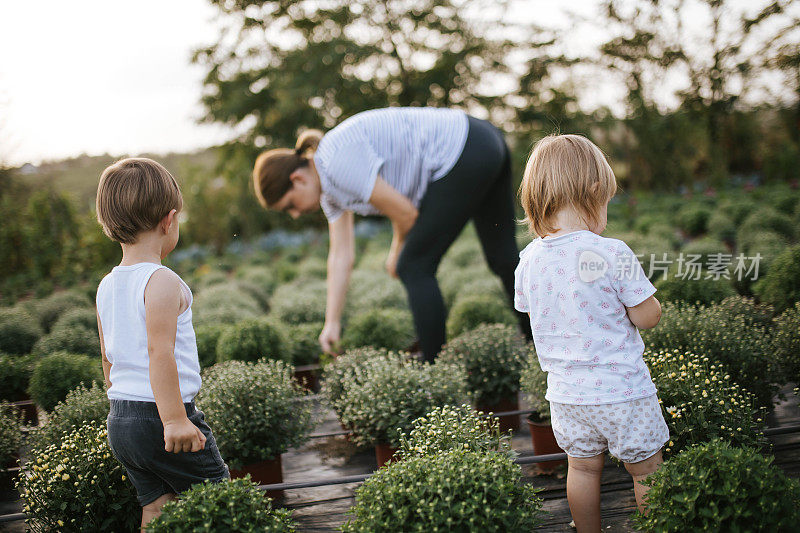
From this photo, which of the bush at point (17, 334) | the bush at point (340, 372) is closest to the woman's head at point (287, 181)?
the bush at point (340, 372)

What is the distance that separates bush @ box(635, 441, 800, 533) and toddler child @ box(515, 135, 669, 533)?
0.16m

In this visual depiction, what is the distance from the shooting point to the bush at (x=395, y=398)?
81.0 inches

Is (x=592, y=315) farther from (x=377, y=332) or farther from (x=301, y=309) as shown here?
(x=301, y=309)

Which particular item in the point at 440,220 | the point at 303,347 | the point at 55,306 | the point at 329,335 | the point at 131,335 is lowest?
the point at 303,347

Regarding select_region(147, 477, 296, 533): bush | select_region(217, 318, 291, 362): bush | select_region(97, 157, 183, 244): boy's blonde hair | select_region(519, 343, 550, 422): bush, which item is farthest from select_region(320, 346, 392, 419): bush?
select_region(97, 157, 183, 244): boy's blonde hair

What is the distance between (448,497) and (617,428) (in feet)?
1.57

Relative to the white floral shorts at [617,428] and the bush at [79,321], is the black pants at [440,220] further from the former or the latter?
the bush at [79,321]

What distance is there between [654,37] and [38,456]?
11210 mm

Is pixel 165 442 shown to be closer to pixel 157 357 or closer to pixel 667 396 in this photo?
pixel 157 357

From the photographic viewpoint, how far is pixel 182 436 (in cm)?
146

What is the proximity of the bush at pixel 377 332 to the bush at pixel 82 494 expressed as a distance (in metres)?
1.59

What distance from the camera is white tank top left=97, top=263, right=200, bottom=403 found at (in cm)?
151

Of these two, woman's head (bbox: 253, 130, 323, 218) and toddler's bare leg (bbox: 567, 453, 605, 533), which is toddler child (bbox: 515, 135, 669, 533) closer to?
toddler's bare leg (bbox: 567, 453, 605, 533)

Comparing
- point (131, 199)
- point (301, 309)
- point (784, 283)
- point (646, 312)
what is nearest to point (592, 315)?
point (646, 312)
